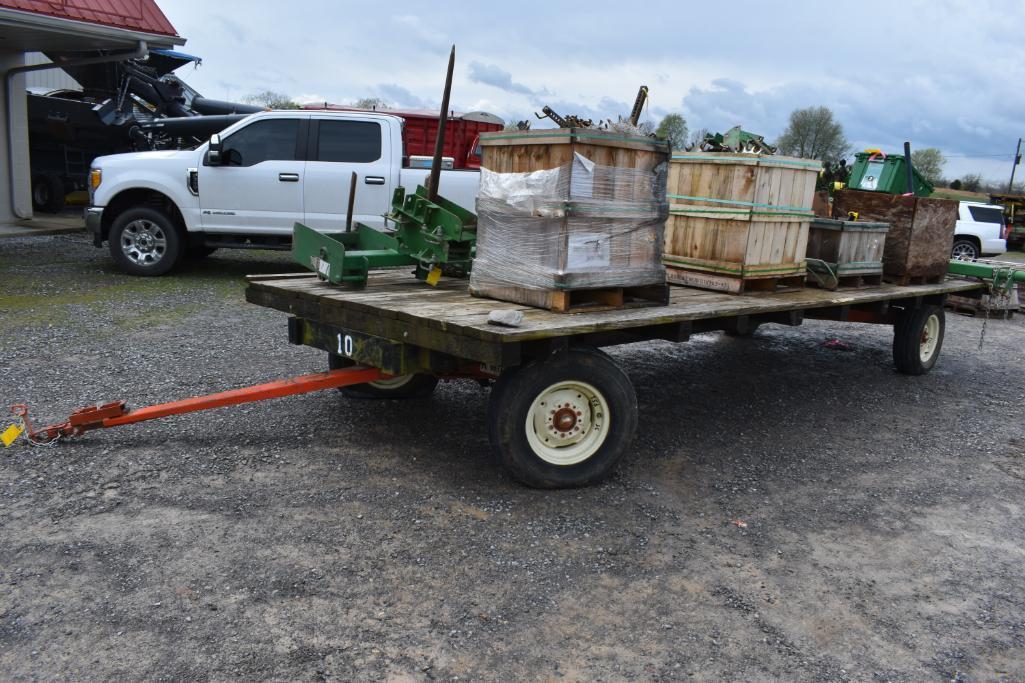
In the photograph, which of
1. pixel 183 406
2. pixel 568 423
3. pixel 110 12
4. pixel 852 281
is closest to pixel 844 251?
pixel 852 281

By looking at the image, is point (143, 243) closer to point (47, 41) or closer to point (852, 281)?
point (47, 41)

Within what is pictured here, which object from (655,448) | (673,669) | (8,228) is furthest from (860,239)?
(8,228)

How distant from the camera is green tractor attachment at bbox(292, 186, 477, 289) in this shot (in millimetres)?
4930

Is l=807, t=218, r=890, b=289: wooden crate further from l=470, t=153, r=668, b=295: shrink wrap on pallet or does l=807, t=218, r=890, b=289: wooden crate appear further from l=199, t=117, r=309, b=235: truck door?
l=199, t=117, r=309, b=235: truck door

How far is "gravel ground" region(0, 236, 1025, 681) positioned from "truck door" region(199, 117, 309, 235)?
388cm

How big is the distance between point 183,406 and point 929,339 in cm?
699

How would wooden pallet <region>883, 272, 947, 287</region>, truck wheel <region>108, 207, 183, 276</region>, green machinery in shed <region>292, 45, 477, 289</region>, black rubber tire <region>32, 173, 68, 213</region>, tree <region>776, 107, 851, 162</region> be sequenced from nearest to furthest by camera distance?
green machinery in shed <region>292, 45, 477, 289</region> → wooden pallet <region>883, 272, 947, 287</region> → truck wheel <region>108, 207, 183, 276</region> → black rubber tire <region>32, 173, 68, 213</region> → tree <region>776, 107, 851, 162</region>

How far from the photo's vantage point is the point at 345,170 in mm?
10250

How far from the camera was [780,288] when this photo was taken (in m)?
6.37

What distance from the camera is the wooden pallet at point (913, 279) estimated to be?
744 cm

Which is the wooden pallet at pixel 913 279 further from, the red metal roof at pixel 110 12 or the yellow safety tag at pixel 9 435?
the red metal roof at pixel 110 12

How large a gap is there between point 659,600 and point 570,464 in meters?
1.08

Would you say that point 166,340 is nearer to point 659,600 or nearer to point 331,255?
point 331,255

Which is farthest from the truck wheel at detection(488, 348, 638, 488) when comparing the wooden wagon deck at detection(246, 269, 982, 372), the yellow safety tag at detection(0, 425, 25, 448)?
the yellow safety tag at detection(0, 425, 25, 448)
